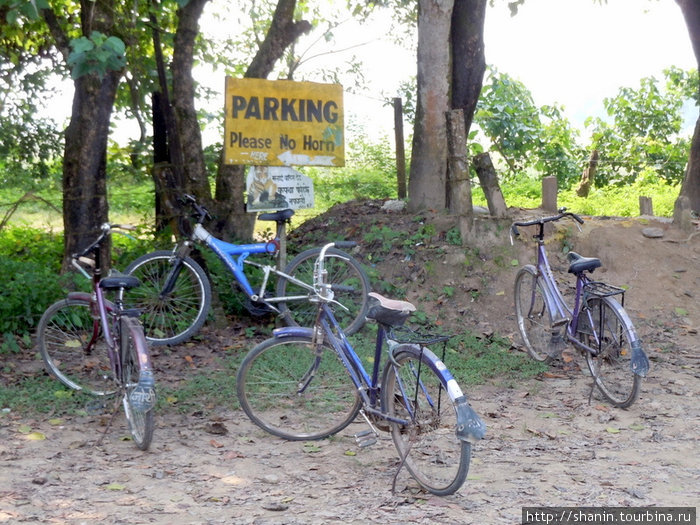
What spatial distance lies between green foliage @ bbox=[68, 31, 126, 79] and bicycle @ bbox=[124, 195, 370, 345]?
1660 millimetres

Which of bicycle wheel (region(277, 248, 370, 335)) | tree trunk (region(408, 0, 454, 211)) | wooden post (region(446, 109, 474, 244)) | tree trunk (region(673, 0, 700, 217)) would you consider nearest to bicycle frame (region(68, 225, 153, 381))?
bicycle wheel (region(277, 248, 370, 335))

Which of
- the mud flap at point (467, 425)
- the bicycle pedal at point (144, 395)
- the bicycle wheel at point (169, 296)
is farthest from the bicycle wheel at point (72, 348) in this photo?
the mud flap at point (467, 425)

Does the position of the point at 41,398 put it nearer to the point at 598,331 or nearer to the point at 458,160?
the point at 598,331

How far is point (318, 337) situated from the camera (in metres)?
5.21

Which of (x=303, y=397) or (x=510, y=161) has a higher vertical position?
(x=510, y=161)

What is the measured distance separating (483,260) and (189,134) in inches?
130

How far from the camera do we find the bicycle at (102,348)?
201 inches

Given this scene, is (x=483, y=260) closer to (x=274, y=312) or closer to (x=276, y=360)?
(x=274, y=312)

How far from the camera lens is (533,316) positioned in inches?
287

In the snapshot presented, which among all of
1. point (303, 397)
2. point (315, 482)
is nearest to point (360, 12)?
point (303, 397)

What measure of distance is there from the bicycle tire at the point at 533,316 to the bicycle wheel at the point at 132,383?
10.7 ft

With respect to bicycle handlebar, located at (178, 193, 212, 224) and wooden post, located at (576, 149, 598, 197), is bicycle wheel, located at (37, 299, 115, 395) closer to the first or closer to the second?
bicycle handlebar, located at (178, 193, 212, 224)

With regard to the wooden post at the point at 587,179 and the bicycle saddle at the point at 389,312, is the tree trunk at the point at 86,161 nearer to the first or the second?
the bicycle saddle at the point at 389,312

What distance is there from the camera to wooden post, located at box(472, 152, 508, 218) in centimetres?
902
